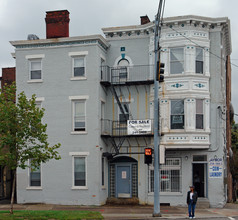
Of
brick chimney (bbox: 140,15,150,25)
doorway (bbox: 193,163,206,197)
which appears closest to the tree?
doorway (bbox: 193,163,206,197)

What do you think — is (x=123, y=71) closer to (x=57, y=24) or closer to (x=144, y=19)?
(x=144, y=19)

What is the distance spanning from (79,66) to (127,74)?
300 cm

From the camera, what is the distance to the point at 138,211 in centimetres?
2184

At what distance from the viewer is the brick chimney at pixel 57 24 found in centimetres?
2675

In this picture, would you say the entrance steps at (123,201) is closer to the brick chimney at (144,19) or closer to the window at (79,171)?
the window at (79,171)

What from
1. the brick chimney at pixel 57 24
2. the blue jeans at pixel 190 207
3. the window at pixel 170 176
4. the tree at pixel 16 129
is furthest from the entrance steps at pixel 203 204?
the brick chimney at pixel 57 24

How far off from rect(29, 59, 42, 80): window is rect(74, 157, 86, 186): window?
5.64 m

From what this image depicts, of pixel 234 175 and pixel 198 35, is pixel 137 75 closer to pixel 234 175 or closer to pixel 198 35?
pixel 198 35

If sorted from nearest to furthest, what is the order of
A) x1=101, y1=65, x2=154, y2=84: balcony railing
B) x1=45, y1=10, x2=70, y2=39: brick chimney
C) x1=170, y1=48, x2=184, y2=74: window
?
x1=170, y1=48, x2=184, y2=74: window < x1=101, y1=65, x2=154, y2=84: balcony railing < x1=45, y1=10, x2=70, y2=39: brick chimney

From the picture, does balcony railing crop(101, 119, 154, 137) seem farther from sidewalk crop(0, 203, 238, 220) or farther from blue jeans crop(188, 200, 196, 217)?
blue jeans crop(188, 200, 196, 217)

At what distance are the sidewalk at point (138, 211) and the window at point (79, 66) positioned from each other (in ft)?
25.3

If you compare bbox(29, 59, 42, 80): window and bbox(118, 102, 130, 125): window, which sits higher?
bbox(29, 59, 42, 80): window

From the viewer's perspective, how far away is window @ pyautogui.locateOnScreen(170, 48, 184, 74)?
2469 centimetres

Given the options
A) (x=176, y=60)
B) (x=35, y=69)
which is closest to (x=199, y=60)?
(x=176, y=60)
